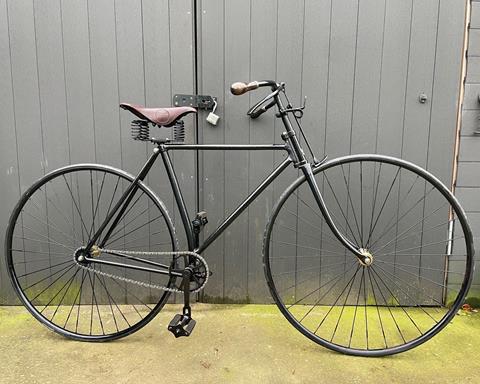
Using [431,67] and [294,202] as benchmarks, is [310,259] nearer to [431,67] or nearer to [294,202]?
[294,202]

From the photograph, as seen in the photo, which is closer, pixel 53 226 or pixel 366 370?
pixel 366 370

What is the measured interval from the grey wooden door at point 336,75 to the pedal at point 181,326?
2.37 feet

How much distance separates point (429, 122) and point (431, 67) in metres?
0.32

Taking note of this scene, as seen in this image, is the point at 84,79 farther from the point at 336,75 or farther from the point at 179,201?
the point at 336,75

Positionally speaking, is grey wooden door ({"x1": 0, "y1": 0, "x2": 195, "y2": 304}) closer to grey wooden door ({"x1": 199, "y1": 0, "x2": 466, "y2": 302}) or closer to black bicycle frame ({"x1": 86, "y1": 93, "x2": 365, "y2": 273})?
grey wooden door ({"x1": 199, "y1": 0, "x2": 466, "y2": 302})

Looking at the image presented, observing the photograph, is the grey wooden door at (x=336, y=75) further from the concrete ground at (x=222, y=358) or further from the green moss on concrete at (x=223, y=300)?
A: the concrete ground at (x=222, y=358)

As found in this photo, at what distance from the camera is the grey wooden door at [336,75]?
2.48 metres

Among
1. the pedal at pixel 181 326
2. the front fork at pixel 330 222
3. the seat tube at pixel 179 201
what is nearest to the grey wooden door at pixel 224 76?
the seat tube at pixel 179 201

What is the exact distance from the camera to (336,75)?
254 cm

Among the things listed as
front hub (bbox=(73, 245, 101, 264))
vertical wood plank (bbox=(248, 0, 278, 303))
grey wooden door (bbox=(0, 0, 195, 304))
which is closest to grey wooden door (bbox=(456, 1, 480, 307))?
vertical wood plank (bbox=(248, 0, 278, 303))

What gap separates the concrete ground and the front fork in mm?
562

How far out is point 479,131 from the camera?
8.43ft

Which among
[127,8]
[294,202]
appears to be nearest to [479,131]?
[294,202]

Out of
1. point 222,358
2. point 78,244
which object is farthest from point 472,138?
point 78,244
